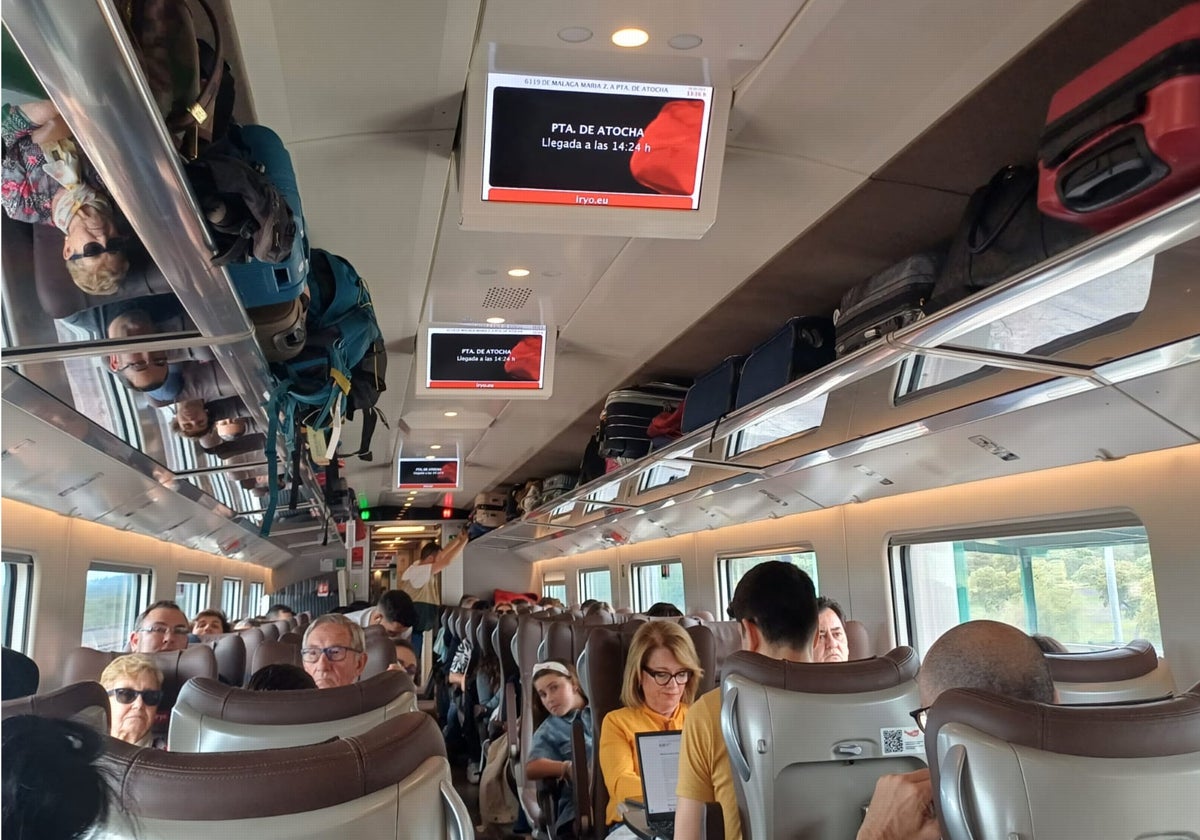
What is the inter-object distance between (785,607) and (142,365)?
8.70 feet

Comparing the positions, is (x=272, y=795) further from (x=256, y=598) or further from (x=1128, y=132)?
(x=256, y=598)

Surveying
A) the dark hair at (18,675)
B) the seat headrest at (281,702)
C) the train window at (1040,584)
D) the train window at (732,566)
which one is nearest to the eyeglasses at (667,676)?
the seat headrest at (281,702)

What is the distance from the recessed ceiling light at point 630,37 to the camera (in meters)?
3.09

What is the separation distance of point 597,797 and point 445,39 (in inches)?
144

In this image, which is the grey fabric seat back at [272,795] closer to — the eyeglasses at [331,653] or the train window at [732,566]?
the eyeglasses at [331,653]

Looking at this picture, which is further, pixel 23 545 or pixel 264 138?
pixel 23 545

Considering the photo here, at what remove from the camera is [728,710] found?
2928mm

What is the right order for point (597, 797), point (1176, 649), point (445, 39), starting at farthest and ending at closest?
point (597, 797) → point (1176, 649) → point (445, 39)

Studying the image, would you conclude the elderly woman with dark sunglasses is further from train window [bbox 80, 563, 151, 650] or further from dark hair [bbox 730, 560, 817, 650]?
Result: train window [bbox 80, 563, 151, 650]

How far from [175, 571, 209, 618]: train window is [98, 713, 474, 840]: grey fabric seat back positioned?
10.8 metres

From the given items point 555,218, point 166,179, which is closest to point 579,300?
point 555,218

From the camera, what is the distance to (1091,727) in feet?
5.77

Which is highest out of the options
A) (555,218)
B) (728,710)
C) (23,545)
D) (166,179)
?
(555,218)

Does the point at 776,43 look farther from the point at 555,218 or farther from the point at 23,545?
the point at 23,545
